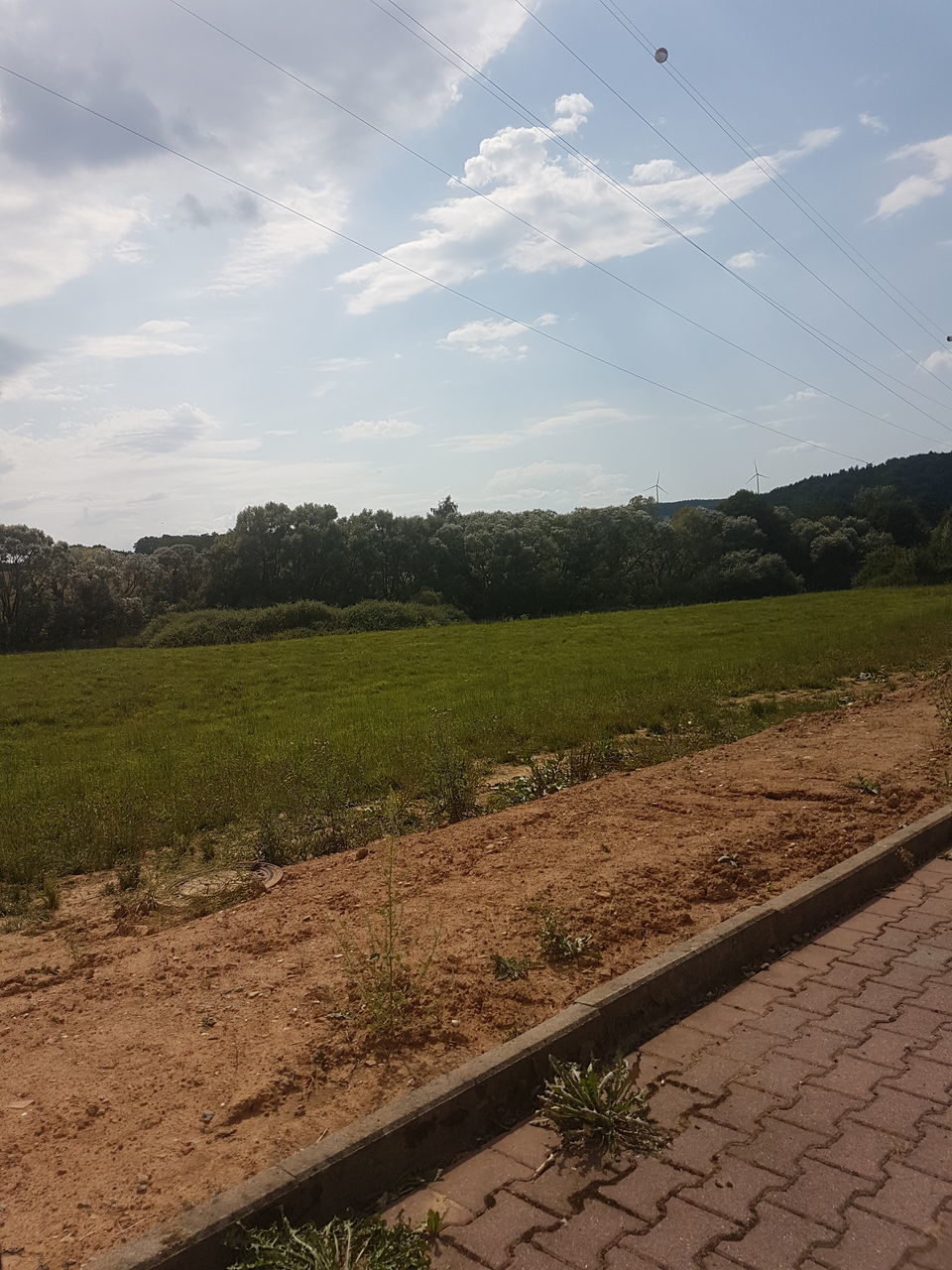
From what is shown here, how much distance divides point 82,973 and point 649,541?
73.9 m

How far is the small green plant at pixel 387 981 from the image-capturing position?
13.1 feet

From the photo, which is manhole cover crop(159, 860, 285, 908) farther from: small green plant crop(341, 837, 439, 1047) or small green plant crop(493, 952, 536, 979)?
small green plant crop(493, 952, 536, 979)

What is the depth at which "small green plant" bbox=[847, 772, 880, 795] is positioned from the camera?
Answer: 8070 millimetres

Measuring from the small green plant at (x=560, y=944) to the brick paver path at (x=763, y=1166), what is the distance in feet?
2.19

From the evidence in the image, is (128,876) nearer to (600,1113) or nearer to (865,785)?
(600,1113)

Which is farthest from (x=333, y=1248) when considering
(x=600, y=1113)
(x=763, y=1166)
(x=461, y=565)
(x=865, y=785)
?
(x=461, y=565)

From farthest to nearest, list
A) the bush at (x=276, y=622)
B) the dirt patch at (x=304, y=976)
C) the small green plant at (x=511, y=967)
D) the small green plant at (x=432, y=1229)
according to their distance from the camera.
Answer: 1. the bush at (x=276, y=622)
2. the small green plant at (x=511, y=967)
3. the dirt patch at (x=304, y=976)
4. the small green plant at (x=432, y=1229)

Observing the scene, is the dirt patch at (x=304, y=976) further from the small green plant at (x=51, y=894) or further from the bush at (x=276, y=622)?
the bush at (x=276, y=622)

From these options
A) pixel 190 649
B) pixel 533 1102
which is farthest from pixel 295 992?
pixel 190 649

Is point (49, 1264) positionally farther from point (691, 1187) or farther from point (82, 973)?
point (82, 973)

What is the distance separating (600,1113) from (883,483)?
114 metres

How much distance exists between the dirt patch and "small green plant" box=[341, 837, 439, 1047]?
0.09 m

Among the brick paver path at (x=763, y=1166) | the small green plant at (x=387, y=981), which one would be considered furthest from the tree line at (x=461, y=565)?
the brick paver path at (x=763, y=1166)

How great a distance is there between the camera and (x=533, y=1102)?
3652 mm
